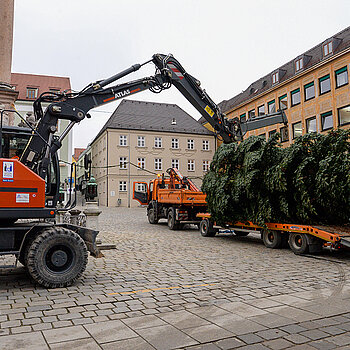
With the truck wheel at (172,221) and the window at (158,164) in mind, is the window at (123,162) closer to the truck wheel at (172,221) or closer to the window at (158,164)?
the window at (158,164)

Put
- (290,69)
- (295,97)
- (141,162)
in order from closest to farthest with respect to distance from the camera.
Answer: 1. (295,97)
2. (290,69)
3. (141,162)

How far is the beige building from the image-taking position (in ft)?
155

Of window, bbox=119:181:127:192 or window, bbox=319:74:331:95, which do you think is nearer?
window, bbox=319:74:331:95

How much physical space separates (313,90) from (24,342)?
34.5 m

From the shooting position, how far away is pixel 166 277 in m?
6.99

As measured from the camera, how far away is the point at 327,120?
106ft

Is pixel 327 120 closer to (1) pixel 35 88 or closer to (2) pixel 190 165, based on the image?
(2) pixel 190 165

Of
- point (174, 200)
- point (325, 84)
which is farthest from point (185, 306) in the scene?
point (325, 84)

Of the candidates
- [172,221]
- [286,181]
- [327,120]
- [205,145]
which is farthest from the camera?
[205,145]

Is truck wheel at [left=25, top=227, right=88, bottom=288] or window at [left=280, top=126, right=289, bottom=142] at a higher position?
window at [left=280, top=126, right=289, bottom=142]

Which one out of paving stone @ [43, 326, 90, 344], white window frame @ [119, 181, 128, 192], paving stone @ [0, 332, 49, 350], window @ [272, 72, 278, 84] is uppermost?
window @ [272, 72, 278, 84]

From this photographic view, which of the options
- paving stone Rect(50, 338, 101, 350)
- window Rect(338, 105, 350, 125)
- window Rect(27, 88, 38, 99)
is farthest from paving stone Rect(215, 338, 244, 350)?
window Rect(27, 88, 38, 99)

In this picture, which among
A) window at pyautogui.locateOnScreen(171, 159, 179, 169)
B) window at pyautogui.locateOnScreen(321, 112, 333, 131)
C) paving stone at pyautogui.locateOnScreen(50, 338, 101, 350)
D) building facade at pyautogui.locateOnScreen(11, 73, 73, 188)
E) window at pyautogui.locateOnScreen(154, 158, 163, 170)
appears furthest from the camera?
window at pyautogui.locateOnScreen(171, 159, 179, 169)

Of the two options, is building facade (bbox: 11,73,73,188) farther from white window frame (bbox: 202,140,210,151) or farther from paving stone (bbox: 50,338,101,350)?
paving stone (bbox: 50,338,101,350)
